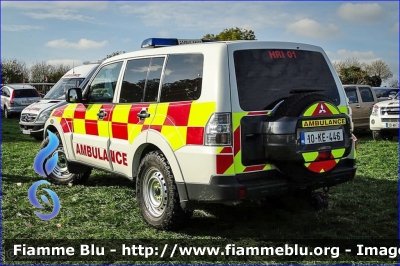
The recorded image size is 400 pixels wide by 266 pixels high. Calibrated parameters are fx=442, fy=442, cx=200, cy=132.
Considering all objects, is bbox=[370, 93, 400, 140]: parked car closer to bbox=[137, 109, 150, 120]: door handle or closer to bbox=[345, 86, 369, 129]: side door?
bbox=[345, 86, 369, 129]: side door

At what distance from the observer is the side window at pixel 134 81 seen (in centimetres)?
486

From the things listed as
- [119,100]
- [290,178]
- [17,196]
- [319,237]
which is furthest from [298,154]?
[17,196]

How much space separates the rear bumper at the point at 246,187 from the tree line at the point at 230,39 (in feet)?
90.1

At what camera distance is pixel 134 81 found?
504 centimetres

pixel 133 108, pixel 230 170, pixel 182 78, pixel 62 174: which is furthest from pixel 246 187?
pixel 62 174

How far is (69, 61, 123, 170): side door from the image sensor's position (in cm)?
537

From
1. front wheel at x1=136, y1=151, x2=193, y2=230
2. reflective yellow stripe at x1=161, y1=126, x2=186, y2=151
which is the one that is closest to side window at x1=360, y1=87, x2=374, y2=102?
front wheel at x1=136, y1=151, x2=193, y2=230

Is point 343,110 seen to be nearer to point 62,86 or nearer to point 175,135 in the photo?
point 175,135

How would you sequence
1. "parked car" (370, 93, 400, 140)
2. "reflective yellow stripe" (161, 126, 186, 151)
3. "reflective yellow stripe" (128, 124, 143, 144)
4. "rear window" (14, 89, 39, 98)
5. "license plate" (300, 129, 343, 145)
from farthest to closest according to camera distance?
"rear window" (14, 89, 39, 98) → "parked car" (370, 93, 400, 140) → "reflective yellow stripe" (128, 124, 143, 144) → "reflective yellow stripe" (161, 126, 186, 151) → "license plate" (300, 129, 343, 145)

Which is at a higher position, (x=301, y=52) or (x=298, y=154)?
(x=301, y=52)

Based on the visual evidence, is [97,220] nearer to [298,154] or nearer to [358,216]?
[298,154]

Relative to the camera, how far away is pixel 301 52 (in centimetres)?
443

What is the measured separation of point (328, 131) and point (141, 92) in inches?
79.6

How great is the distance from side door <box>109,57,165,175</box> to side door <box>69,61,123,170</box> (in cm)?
17
